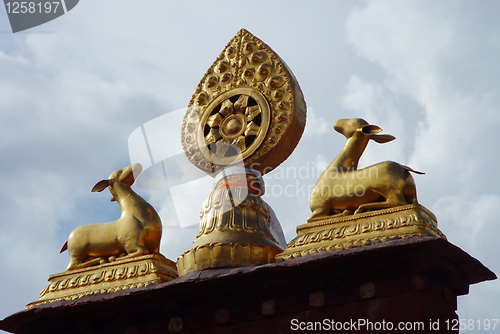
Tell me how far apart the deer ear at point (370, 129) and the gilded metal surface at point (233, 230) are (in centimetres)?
133

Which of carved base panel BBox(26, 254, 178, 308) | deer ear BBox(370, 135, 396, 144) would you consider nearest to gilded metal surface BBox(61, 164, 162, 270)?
carved base panel BBox(26, 254, 178, 308)

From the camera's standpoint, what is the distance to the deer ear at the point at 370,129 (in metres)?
7.69

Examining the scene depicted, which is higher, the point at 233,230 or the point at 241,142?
the point at 241,142

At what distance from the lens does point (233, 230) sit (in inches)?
299

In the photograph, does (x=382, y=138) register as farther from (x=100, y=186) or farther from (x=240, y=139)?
(x=100, y=186)

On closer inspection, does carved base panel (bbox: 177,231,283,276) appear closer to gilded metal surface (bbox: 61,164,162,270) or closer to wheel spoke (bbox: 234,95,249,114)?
gilded metal surface (bbox: 61,164,162,270)

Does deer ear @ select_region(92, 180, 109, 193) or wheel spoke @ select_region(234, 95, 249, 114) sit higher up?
wheel spoke @ select_region(234, 95, 249, 114)

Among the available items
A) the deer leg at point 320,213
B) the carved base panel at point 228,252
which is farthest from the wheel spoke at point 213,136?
the deer leg at point 320,213

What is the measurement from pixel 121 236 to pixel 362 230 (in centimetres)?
298

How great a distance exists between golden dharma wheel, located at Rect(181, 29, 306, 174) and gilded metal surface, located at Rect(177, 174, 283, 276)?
1.24ft

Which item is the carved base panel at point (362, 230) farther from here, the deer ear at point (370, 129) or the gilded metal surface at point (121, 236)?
the gilded metal surface at point (121, 236)

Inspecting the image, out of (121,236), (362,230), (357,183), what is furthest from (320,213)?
(121,236)

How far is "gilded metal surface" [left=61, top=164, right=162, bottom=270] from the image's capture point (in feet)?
27.1

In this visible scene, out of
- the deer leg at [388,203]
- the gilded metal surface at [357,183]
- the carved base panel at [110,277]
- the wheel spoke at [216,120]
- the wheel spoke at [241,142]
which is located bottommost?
Answer: the carved base panel at [110,277]
